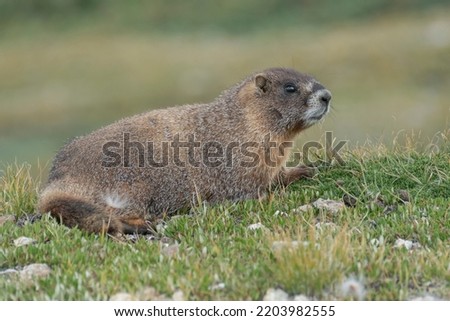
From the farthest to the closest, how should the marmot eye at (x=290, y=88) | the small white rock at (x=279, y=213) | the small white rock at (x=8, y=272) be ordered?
the marmot eye at (x=290, y=88) < the small white rock at (x=279, y=213) < the small white rock at (x=8, y=272)

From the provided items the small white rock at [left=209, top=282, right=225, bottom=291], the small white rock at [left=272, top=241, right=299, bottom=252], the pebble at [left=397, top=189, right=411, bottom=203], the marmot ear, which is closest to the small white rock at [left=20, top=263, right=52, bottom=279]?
the small white rock at [left=209, top=282, right=225, bottom=291]

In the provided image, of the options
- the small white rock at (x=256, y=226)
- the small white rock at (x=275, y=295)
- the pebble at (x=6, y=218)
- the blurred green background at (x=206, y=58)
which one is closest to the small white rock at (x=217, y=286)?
the small white rock at (x=275, y=295)

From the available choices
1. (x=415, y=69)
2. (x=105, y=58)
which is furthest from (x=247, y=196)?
(x=105, y=58)

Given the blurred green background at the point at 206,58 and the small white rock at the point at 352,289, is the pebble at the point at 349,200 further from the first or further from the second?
the blurred green background at the point at 206,58

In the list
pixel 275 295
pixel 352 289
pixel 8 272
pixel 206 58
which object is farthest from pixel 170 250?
pixel 206 58

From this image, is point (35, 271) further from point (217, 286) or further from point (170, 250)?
point (217, 286)

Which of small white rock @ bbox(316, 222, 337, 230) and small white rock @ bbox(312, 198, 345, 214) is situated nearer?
small white rock @ bbox(316, 222, 337, 230)

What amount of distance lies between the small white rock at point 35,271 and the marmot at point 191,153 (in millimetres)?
1794

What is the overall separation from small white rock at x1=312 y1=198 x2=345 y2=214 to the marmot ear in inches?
65.9

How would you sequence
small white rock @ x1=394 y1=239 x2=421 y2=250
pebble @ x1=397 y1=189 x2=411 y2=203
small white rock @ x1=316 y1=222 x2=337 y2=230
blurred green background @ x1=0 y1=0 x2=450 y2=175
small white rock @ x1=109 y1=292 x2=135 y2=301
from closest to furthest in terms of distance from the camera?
small white rock @ x1=109 y1=292 x2=135 y2=301 < small white rock @ x1=394 y1=239 x2=421 y2=250 < small white rock @ x1=316 y1=222 x2=337 y2=230 < pebble @ x1=397 y1=189 x2=411 y2=203 < blurred green background @ x1=0 y1=0 x2=450 y2=175

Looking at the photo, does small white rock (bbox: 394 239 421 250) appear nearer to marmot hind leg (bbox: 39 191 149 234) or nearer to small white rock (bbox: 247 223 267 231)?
small white rock (bbox: 247 223 267 231)

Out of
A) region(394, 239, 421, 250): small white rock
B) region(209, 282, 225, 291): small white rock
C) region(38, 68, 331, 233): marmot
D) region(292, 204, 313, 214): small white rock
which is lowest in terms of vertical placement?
region(209, 282, 225, 291): small white rock

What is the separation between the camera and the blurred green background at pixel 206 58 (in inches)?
1233

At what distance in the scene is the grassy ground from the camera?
8.13 metres
